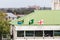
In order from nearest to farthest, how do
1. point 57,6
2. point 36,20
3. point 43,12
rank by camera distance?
point 36,20, point 43,12, point 57,6

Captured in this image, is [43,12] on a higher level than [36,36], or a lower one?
higher

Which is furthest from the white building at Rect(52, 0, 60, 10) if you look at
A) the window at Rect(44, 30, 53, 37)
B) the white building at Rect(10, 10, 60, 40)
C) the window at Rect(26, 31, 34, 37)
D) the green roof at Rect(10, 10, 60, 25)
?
the window at Rect(26, 31, 34, 37)

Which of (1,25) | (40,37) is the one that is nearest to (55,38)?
(40,37)

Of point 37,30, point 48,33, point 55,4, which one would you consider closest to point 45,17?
point 48,33

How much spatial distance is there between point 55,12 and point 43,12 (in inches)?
63.0

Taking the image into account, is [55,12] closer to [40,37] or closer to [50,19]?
[50,19]

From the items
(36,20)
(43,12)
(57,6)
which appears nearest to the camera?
(36,20)

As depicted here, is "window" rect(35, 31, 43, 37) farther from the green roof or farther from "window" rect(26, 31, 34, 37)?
the green roof

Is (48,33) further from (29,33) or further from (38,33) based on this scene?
(29,33)

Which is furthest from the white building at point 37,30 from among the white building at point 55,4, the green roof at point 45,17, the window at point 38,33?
the white building at point 55,4

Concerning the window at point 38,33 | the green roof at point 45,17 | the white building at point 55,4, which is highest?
the white building at point 55,4

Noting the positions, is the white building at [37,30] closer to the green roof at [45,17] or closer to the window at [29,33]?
the window at [29,33]

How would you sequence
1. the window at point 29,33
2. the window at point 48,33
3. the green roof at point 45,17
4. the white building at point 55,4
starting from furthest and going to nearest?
the white building at point 55,4, the green roof at point 45,17, the window at point 48,33, the window at point 29,33

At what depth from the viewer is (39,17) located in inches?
1551
